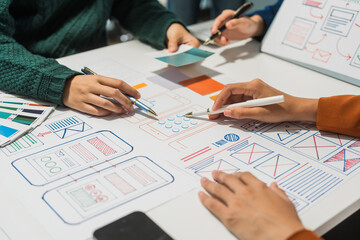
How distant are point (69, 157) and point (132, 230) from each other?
227 mm

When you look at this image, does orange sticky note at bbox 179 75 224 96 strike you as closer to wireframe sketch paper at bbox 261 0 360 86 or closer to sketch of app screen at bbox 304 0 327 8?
wireframe sketch paper at bbox 261 0 360 86

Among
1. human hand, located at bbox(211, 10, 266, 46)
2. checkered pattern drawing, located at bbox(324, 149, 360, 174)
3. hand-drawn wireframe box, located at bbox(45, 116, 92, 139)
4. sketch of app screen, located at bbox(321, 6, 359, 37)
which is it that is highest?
sketch of app screen, located at bbox(321, 6, 359, 37)

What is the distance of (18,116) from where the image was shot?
0.82 m

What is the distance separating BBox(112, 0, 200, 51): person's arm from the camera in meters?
1.18

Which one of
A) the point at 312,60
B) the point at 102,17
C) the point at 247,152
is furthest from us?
the point at 102,17

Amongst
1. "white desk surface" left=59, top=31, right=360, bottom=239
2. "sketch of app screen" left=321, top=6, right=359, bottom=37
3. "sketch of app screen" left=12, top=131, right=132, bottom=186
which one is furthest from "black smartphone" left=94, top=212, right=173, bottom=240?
"sketch of app screen" left=321, top=6, right=359, bottom=37

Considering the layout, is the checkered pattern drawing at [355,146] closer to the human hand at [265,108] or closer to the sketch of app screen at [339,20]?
the human hand at [265,108]

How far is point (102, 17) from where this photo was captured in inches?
48.3

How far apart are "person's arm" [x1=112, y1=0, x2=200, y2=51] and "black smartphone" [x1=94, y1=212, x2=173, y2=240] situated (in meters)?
0.68

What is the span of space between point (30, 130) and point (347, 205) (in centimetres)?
61

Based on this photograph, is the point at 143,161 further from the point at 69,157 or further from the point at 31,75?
the point at 31,75

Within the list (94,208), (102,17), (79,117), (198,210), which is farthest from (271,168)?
(102,17)

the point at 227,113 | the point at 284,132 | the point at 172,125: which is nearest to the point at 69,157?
the point at 172,125

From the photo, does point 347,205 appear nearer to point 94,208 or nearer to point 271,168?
point 271,168
